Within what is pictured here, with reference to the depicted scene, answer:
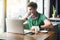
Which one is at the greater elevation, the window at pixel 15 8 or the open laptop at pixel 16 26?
the window at pixel 15 8

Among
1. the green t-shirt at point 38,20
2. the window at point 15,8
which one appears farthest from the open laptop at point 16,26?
the window at point 15,8

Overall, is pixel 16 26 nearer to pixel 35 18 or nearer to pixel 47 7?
Answer: pixel 35 18

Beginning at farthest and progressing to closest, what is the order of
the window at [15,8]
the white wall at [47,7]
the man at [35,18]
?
the white wall at [47,7] < the window at [15,8] < the man at [35,18]

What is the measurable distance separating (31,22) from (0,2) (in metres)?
1.02

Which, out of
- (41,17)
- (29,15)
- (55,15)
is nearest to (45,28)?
(41,17)

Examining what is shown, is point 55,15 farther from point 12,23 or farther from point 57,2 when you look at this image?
point 12,23

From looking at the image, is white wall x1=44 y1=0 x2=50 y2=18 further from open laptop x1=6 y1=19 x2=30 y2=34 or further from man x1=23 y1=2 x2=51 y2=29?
open laptop x1=6 y1=19 x2=30 y2=34

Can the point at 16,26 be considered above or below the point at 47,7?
below

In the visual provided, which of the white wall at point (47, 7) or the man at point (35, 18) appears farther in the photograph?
the white wall at point (47, 7)

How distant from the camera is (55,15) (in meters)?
5.02

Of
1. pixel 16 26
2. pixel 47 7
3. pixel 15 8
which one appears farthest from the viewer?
pixel 47 7

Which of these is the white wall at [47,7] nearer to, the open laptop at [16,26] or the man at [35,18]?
the man at [35,18]

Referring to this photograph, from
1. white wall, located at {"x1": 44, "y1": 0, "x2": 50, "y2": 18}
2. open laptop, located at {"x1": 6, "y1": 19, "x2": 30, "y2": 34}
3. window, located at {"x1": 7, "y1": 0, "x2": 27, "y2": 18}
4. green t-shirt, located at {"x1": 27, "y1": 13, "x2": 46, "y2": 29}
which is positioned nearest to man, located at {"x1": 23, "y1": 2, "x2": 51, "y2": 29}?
green t-shirt, located at {"x1": 27, "y1": 13, "x2": 46, "y2": 29}

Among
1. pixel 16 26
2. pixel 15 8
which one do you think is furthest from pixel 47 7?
pixel 16 26
